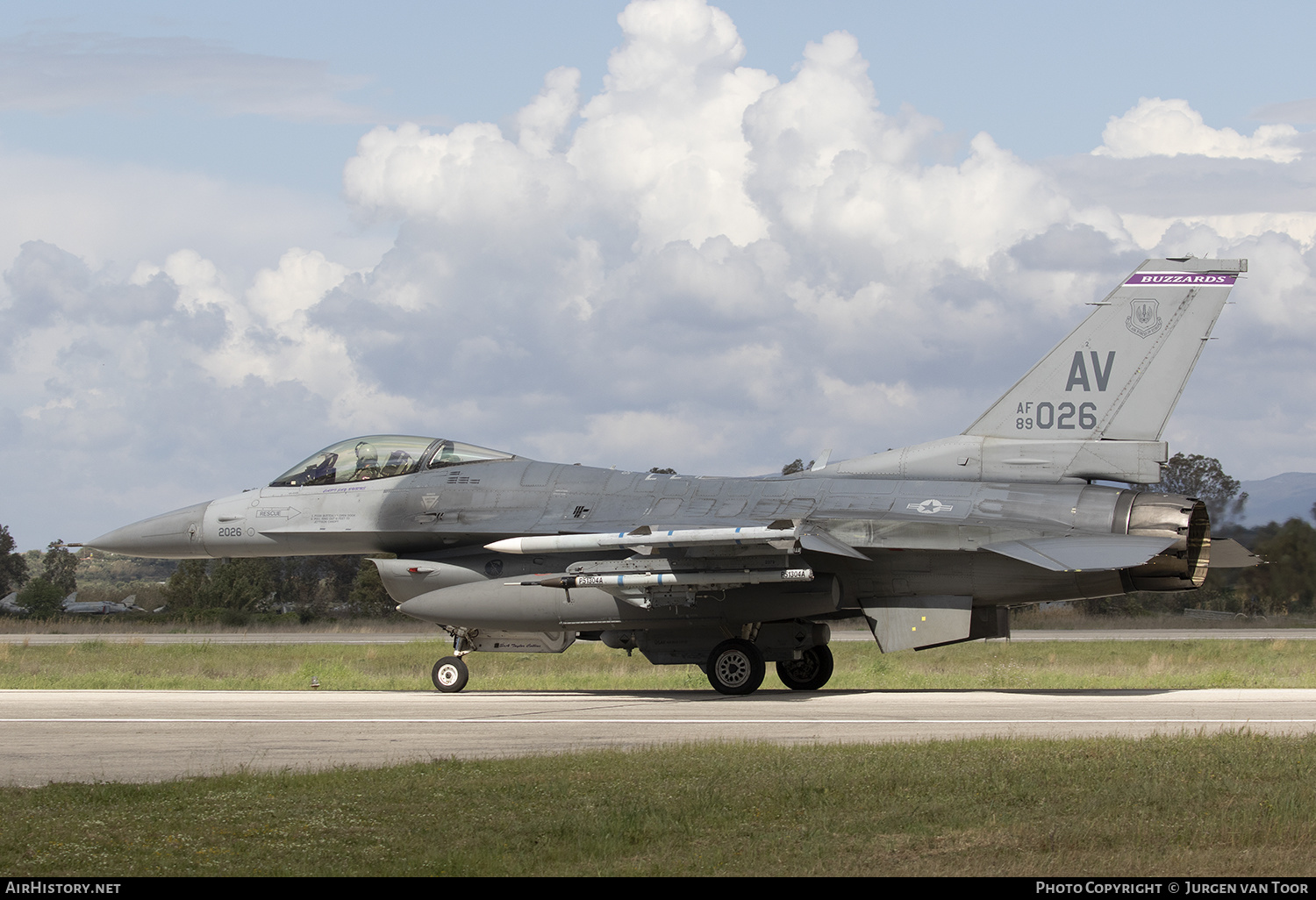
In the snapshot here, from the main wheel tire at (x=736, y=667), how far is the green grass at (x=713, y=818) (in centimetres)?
730

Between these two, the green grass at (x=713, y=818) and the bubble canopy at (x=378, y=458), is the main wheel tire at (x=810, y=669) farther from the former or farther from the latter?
the green grass at (x=713, y=818)

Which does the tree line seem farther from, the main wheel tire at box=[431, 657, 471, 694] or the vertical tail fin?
the vertical tail fin

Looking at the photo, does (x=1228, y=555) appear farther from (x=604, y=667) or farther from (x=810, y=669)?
(x=604, y=667)

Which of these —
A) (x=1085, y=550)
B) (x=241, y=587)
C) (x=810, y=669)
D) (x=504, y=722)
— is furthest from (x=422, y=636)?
(x=1085, y=550)

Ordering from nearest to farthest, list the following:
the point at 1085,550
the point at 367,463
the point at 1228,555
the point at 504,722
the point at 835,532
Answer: the point at 504,722
the point at 1085,550
the point at 835,532
the point at 1228,555
the point at 367,463

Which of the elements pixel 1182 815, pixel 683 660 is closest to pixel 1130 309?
pixel 683 660

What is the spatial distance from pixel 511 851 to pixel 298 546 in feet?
44.8

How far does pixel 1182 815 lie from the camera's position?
7.38m

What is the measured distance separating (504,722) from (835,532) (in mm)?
5325

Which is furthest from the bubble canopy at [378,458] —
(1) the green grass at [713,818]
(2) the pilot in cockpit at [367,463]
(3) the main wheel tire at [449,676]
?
(1) the green grass at [713,818]

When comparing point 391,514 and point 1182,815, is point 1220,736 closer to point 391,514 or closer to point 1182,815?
point 1182,815

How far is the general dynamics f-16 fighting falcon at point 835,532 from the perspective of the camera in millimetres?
16125

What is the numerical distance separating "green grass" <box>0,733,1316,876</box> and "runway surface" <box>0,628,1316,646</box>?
99.2 ft

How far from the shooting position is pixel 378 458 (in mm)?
19422
